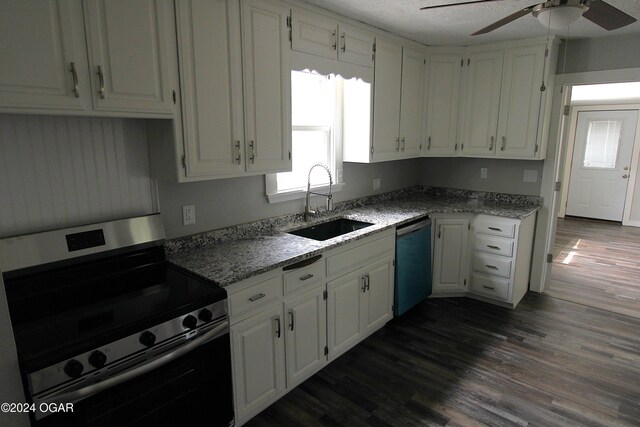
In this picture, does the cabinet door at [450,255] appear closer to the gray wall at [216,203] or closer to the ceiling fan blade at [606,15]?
the gray wall at [216,203]

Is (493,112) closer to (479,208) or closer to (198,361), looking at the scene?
(479,208)

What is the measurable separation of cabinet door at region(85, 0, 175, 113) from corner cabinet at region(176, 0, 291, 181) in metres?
0.10

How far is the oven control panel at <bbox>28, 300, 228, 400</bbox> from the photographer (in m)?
1.26

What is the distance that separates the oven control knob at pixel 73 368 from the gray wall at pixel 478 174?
3.86m

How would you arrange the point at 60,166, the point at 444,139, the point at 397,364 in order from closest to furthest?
the point at 60,166 < the point at 397,364 < the point at 444,139

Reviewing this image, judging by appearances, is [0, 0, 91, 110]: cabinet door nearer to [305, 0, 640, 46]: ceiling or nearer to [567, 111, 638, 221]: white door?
A: [305, 0, 640, 46]: ceiling

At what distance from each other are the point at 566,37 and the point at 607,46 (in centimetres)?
34

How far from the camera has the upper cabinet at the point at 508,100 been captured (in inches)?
133

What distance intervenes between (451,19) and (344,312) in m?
2.26

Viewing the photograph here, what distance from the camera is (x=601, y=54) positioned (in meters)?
3.34

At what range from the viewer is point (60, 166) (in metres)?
1.77

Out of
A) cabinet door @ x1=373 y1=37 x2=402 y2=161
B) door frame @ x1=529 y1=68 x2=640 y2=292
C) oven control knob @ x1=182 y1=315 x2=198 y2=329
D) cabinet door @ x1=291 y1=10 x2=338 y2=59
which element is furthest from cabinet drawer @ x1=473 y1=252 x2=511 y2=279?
oven control knob @ x1=182 y1=315 x2=198 y2=329

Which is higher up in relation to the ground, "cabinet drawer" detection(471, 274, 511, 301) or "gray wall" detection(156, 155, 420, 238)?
"gray wall" detection(156, 155, 420, 238)

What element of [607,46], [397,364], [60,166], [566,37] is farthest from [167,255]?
[607,46]
